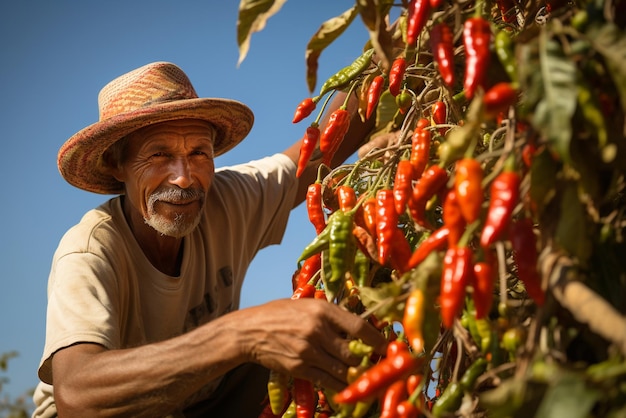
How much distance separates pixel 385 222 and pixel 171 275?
1.74 metres

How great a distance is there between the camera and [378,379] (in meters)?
1.60

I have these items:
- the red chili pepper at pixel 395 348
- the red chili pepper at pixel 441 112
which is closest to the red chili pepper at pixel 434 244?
the red chili pepper at pixel 395 348

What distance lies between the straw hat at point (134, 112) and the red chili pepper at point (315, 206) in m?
0.94

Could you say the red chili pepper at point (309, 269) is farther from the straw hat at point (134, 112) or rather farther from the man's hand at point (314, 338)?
the straw hat at point (134, 112)

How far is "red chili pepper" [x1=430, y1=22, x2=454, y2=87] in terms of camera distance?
1670 mm

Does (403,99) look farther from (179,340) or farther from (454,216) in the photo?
(179,340)

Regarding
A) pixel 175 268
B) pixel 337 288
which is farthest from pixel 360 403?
pixel 175 268

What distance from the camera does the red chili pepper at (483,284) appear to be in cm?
146

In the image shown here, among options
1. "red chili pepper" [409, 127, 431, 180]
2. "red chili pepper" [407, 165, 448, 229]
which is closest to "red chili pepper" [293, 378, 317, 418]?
"red chili pepper" [407, 165, 448, 229]

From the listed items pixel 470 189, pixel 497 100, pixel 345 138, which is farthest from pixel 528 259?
pixel 345 138

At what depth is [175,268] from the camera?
134 inches

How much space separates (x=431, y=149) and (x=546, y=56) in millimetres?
842

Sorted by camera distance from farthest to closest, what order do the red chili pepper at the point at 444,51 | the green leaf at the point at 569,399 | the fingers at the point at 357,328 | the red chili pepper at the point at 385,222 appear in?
the red chili pepper at the point at 385,222 → the fingers at the point at 357,328 → the red chili pepper at the point at 444,51 → the green leaf at the point at 569,399

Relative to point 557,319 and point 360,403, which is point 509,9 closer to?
point 557,319
